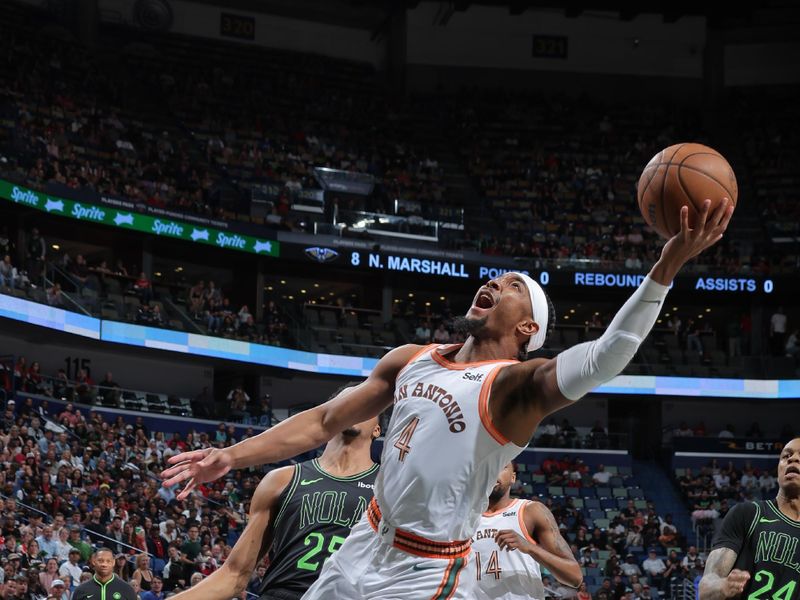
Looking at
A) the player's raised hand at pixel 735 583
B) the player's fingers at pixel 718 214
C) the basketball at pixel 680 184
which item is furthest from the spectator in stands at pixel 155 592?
the player's fingers at pixel 718 214

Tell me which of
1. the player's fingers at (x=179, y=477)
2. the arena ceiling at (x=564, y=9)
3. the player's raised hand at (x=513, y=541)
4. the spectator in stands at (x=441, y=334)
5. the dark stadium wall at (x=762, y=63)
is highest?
the arena ceiling at (x=564, y=9)

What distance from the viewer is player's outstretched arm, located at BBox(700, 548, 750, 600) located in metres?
6.97

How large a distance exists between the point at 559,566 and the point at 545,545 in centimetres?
45

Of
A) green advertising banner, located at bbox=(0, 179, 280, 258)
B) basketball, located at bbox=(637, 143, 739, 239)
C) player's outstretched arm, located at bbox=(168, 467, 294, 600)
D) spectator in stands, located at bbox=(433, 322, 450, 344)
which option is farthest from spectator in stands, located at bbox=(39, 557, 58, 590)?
spectator in stands, located at bbox=(433, 322, 450, 344)

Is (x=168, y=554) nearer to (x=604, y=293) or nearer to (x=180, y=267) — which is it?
(x=180, y=267)

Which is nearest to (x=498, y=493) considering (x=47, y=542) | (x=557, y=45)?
(x=47, y=542)

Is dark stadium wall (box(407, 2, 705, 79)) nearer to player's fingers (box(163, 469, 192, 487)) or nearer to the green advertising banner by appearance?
the green advertising banner

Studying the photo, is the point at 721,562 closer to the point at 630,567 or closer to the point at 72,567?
the point at 72,567

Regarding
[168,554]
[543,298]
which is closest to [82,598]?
[543,298]

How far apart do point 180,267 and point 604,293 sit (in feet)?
49.5

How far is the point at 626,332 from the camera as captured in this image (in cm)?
424

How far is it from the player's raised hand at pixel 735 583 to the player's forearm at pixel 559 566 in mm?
1058

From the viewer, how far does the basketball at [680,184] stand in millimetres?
4883

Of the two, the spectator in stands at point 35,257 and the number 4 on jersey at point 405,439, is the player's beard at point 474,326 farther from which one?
the spectator in stands at point 35,257
